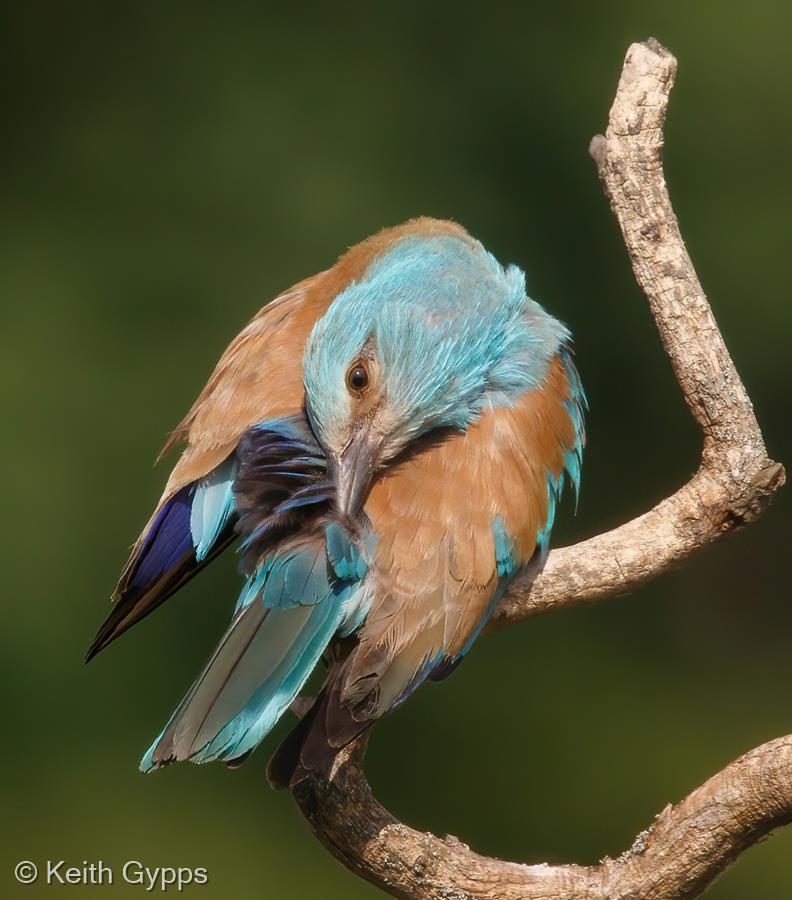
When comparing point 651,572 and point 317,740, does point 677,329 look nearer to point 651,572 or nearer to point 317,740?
point 651,572

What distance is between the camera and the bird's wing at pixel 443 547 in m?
2.47

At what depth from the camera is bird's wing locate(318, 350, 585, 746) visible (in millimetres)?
2473

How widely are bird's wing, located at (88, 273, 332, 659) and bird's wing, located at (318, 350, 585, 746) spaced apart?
0.29 metres

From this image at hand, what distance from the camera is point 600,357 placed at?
206 inches

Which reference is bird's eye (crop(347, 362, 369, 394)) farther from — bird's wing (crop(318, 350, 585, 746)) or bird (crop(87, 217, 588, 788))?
bird's wing (crop(318, 350, 585, 746))

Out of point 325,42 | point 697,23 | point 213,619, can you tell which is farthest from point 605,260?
point 213,619

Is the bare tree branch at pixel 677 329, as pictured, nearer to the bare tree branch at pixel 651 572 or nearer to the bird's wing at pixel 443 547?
the bare tree branch at pixel 651 572

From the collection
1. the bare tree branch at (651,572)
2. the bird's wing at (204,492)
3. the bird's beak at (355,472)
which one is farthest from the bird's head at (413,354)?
the bare tree branch at (651,572)

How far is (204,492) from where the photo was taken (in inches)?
110

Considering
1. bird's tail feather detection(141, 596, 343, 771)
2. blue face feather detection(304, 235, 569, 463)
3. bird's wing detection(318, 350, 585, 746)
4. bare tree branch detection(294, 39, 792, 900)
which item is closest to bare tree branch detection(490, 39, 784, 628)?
bare tree branch detection(294, 39, 792, 900)

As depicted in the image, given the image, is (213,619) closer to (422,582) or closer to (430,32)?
(430,32)

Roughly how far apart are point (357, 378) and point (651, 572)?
2.01ft

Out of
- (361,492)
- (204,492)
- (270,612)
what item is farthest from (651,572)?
Result: (204,492)

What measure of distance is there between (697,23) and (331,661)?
3.24 metres
